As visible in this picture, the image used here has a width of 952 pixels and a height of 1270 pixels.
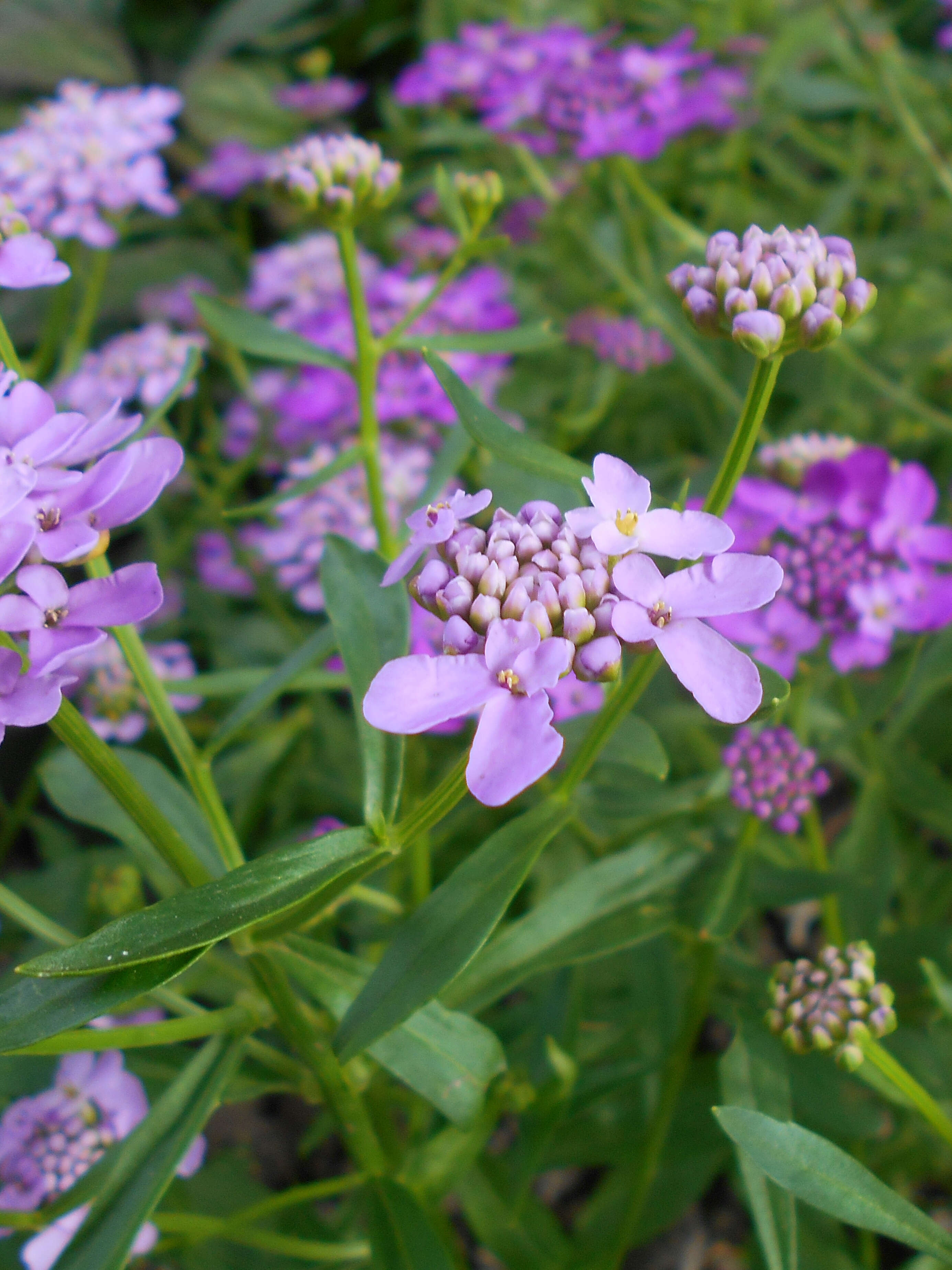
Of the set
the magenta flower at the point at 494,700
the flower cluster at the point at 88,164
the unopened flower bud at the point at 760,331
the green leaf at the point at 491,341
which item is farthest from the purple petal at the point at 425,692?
the flower cluster at the point at 88,164

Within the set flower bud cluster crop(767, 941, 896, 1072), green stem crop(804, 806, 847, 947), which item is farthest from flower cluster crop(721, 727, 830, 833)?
flower bud cluster crop(767, 941, 896, 1072)

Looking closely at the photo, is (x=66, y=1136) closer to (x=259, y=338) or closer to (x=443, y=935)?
(x=443, y=935)

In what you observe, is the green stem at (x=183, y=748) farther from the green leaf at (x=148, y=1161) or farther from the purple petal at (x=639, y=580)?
the purple petal at (x=639, y=580)

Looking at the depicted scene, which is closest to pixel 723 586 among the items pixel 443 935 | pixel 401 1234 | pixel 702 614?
pixel 702 614

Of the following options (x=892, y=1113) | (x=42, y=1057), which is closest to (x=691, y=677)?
(x=42, y=1057)

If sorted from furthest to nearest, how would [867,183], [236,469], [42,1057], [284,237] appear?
1. [284,237]
2. [867,183]
3. [236,469]
4. [42,1057]

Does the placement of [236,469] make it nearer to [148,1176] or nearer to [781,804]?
[781,804]
